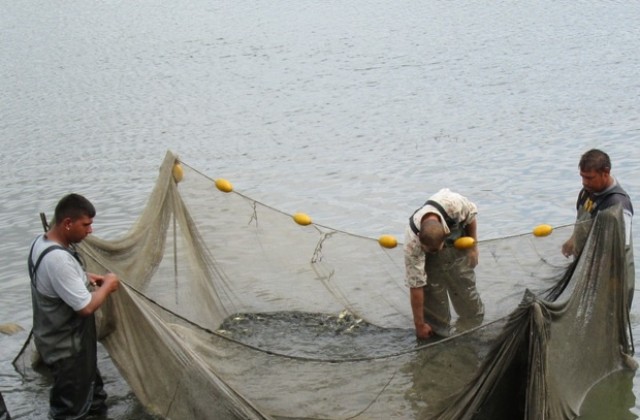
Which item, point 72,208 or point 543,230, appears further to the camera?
point 543,230

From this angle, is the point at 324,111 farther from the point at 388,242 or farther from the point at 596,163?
the point at 596,163

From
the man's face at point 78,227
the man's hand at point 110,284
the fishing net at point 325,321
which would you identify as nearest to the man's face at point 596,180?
the fishing net at point 325,321

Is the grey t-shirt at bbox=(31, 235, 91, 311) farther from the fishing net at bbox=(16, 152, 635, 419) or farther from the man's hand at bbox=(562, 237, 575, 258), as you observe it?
the man's hand at bbox=(562, 237, 575, 258)

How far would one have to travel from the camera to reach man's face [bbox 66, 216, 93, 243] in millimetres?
5023

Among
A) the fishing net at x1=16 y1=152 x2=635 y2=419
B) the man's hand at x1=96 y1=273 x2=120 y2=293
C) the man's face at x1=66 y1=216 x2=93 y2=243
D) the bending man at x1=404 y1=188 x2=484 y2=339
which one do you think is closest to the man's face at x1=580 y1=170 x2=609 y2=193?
the fishing net at x1=16 y1=152 x2=635 y2=419

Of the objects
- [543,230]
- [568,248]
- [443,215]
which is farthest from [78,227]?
[568,248]

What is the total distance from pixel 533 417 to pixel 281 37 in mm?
15837

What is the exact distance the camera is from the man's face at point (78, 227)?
16.5 feet

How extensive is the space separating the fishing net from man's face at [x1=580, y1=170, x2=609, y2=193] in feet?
0.93

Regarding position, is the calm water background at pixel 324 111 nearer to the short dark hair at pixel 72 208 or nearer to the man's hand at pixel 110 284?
the man's hand at pixel 110 284

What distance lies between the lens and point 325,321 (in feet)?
22.3

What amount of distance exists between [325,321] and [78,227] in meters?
2.39

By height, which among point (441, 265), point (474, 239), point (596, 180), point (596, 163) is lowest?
point (441, 265)

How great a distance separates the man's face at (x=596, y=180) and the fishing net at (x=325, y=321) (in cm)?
28
